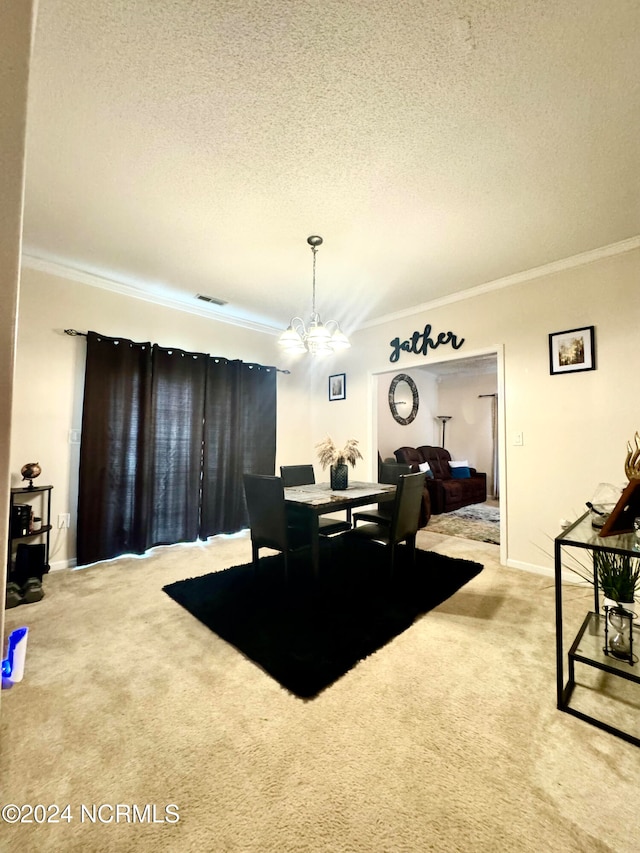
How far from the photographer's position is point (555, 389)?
2.94m

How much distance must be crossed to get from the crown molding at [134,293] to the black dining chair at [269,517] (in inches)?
89.7

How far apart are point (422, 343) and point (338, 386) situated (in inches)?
52.0

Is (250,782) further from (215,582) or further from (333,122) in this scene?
(333,122)

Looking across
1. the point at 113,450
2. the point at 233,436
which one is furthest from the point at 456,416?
the point at 113,450

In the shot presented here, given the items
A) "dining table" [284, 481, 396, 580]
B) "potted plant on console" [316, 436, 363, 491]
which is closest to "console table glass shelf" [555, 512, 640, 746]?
"dining table" [284, 481, 396, 580]

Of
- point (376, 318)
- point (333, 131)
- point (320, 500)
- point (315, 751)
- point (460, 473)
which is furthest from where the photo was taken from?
point (460, 473)

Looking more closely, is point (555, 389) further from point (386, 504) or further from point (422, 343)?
point (386, 504)

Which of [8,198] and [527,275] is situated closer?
[8,198]

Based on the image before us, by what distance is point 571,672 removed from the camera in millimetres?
1578

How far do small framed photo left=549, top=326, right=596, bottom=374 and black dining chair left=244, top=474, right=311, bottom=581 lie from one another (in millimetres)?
2522

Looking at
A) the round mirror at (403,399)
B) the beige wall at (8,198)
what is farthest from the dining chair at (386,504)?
the round mirror at (403,399)

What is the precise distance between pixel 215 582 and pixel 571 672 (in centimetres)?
227

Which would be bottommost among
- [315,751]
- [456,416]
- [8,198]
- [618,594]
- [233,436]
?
[315,751]

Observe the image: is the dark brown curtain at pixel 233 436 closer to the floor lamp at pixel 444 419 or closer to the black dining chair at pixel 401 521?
the black dining chair at pixel 401 521
